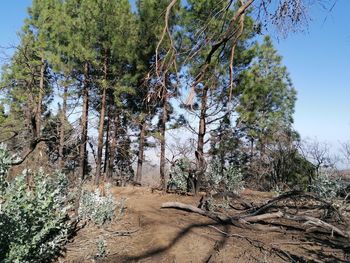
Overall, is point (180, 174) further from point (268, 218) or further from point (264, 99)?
point (264, 99)

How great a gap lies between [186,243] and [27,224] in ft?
7.58

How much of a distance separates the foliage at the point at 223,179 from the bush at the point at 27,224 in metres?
6.14

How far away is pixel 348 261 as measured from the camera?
5.12 metres

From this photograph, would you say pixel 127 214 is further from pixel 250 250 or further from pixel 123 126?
pixel 123 126

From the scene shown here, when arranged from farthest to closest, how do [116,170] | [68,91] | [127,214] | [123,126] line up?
1. [116,170]
2. [123,126]
3. [68,91]
4. [127,214]

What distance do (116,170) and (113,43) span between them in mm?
12567

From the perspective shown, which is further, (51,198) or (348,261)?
(51,198)

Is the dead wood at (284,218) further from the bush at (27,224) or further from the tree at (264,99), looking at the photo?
the tree at (264,99)

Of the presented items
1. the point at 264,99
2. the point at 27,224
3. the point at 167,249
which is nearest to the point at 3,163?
the point at 27,224

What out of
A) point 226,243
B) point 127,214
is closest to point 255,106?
point 127,214

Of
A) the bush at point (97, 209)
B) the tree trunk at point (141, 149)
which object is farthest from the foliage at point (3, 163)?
the tree trunk at point (141, 149)

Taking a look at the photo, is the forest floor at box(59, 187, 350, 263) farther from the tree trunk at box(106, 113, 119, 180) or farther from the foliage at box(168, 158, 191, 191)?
the tree trunk at box(106, 113, 119, 180)

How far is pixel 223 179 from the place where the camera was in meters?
13.1

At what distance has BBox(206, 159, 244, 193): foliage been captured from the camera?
12109 mm
